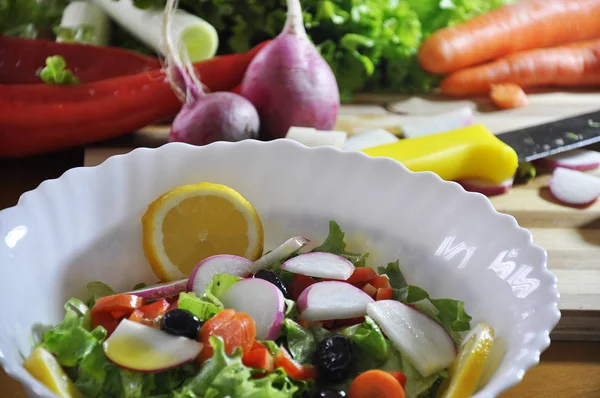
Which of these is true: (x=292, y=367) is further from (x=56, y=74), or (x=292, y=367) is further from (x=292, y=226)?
(x=56, y=74)

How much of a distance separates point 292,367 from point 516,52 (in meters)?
1.79

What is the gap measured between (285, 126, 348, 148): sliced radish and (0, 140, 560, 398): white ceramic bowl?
390 millimetres

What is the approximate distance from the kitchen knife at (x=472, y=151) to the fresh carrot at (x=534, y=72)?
48 cm

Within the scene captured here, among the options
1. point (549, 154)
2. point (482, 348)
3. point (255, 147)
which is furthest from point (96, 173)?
point (549, 154)

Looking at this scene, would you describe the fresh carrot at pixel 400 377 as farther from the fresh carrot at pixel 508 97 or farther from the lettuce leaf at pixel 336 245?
the fresh carrot at pixel 508 97

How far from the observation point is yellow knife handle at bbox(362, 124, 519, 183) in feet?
5.48

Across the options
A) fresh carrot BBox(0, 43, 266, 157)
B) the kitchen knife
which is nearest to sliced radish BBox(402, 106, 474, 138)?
the kitchen knife

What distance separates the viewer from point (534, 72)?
2.31 meters

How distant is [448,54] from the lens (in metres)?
2.27

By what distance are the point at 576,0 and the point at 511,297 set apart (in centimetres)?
183

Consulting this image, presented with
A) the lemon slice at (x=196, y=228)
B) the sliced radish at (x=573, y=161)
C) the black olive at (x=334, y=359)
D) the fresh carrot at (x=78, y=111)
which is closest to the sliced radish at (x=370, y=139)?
the sliced radish at (x=573, y=161)

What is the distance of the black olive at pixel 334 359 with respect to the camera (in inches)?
38.8

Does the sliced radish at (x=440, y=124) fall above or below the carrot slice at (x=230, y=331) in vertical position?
below

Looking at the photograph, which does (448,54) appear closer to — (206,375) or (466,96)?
(466,96)
